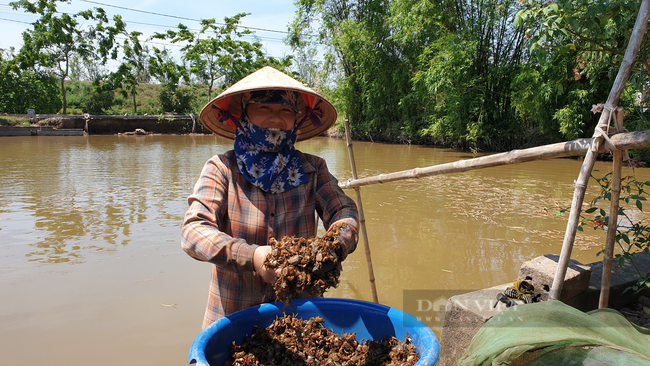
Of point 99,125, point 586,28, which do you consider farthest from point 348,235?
point 99,125

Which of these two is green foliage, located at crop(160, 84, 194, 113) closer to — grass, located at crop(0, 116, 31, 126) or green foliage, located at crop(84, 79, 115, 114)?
green foliage, located at crop(84, 79, 115, 114)

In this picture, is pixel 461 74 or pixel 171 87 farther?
pixel 171 87

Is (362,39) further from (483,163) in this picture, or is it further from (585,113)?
(483,163)

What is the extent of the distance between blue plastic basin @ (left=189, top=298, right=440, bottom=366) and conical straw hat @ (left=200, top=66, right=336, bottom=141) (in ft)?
2.69

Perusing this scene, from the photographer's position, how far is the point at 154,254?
4.25 m

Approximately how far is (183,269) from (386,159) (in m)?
9.81

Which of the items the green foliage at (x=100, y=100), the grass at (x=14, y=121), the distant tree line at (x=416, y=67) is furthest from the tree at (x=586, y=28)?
the green foliage at (x=100, y=100)

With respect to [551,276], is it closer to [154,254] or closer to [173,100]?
[154,254]

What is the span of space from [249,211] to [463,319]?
3.93 ft

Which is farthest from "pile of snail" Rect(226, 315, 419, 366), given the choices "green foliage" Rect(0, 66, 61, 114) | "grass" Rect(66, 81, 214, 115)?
"green foliage" Rect(0, 66, 61, 114)

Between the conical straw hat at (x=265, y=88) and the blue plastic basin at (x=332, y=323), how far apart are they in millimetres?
819

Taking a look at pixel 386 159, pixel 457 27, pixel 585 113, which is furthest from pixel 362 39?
pixel 585 113

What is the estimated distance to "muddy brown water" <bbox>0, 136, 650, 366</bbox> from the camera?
9.12ft

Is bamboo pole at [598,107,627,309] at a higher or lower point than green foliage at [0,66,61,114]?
lower
